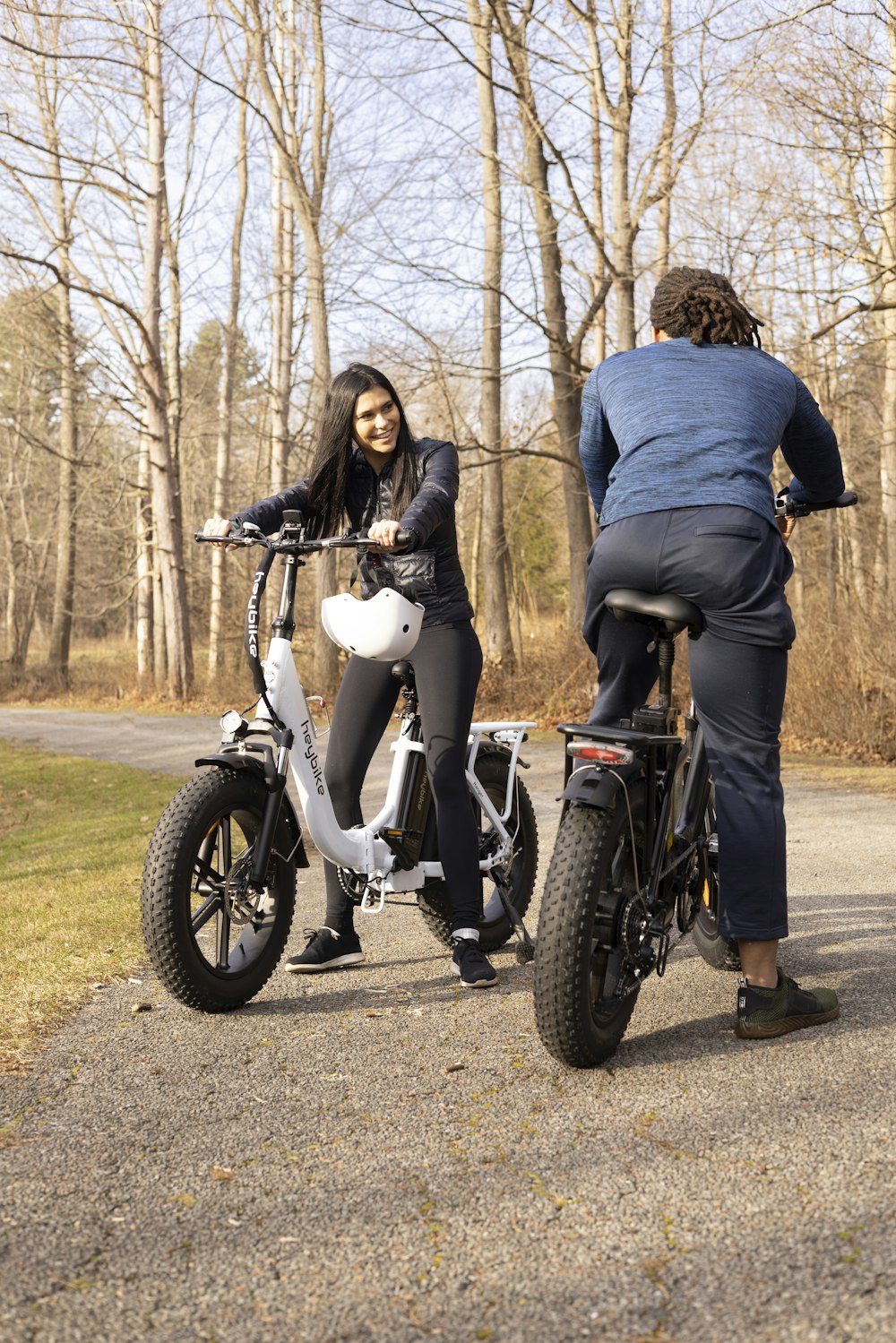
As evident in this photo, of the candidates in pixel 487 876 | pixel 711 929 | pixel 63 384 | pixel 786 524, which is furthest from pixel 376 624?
pixel 63 384

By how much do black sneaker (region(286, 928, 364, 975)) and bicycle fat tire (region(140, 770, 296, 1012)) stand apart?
378 mm

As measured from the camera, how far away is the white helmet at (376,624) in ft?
13.5

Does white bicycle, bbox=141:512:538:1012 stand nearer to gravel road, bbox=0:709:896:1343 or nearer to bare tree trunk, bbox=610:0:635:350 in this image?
gravel road, bbox=0:709:896:1343

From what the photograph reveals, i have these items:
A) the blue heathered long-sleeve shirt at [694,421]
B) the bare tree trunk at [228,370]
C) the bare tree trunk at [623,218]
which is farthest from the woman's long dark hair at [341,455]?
the bare tree trunk at [228,370]

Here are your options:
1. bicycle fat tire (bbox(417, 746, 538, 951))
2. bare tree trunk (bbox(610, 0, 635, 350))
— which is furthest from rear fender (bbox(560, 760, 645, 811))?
bare tree trunk (bbox(610, 0, 635, 350))

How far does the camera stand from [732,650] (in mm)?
3473

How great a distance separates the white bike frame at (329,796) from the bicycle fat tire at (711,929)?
2.67ft

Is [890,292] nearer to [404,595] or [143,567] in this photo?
[404,595]

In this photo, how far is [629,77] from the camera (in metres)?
13.2

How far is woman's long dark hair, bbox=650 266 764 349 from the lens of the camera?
11.8 ft

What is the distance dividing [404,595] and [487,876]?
1.14 metres

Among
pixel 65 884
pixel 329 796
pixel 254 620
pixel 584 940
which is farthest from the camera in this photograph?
pixel 65 884

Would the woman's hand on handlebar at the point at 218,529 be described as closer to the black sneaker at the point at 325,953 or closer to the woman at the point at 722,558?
the woman at the point at 722,558

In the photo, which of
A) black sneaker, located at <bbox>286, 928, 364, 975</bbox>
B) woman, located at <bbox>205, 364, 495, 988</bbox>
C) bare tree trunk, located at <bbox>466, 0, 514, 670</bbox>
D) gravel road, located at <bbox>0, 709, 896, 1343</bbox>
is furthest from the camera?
bare tree trunk, located at <bbox>466, 0, 514, 670</bbox>
